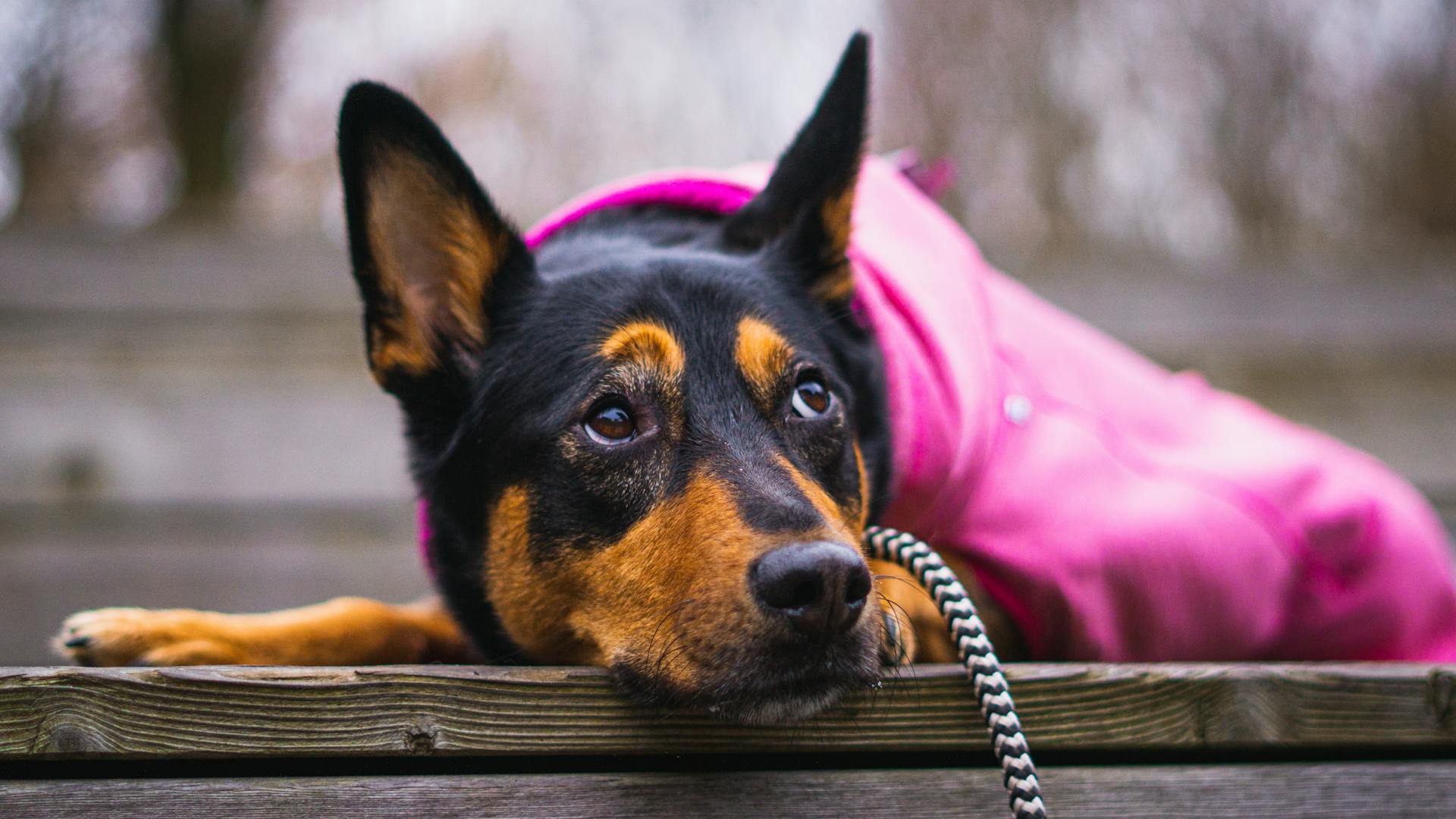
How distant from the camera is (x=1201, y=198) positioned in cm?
592

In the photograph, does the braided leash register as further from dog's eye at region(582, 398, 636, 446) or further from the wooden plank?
the wooden plank

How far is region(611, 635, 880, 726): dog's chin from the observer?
1.60 metres

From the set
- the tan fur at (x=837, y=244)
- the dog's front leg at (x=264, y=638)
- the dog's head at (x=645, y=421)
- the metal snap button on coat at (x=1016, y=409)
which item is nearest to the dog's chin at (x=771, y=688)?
the dog's head at (x=645, y=421)

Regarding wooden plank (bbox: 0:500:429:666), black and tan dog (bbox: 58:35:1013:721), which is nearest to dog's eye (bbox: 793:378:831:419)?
black and tan dog (bbox: 58:35:1013:721)

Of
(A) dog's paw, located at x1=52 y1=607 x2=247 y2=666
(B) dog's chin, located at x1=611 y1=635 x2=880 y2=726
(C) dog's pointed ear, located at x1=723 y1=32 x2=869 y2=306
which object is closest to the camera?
(B) dog's chin, located at x1=611 y1=635 x2=880 y2=726

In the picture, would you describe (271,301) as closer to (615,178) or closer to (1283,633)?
(615,178)

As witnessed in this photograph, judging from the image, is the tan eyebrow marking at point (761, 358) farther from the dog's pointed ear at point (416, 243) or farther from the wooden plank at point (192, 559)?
the wooden plank at point (192, 559)

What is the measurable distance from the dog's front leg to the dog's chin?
818 mm

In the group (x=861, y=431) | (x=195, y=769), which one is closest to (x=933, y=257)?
(x=861, y=431)

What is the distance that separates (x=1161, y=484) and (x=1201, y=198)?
387cm

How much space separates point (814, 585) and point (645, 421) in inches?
23.0

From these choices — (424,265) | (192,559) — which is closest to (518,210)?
(192,559)

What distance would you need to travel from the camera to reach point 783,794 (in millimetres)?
1625

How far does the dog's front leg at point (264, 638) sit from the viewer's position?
189 centimetres
